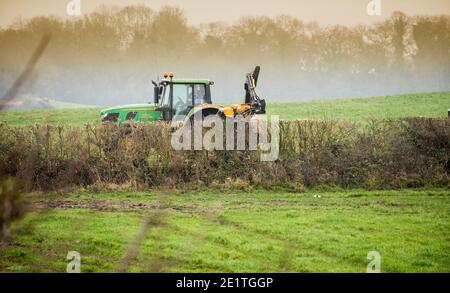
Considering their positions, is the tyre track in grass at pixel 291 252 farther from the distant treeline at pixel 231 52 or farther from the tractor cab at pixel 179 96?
the distant treeline at pixel 231 52

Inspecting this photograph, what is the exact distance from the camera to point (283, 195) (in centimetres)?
1500

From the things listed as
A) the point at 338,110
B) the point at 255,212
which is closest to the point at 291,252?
the point at 255,212

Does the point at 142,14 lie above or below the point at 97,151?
above

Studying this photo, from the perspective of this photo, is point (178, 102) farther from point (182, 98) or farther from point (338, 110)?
point (338, 110)

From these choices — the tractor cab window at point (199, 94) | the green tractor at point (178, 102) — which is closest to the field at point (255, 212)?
the green tractor at point (178, 102)

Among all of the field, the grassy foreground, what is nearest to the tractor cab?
the field

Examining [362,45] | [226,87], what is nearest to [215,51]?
[226,87]

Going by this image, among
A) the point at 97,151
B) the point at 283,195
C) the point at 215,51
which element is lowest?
the point at 283,195

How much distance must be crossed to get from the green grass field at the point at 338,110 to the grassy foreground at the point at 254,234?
73.8 ft

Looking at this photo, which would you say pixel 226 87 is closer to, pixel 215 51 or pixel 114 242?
pixel 215 51

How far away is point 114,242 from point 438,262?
4.64m

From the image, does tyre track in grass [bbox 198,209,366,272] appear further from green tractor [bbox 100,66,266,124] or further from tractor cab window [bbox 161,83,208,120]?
tractor cab window [bbox 161,83,208,120]

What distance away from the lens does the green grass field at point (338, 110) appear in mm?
37281

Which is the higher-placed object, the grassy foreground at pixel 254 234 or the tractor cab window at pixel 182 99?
the tractor cab window at pixel 182 99
